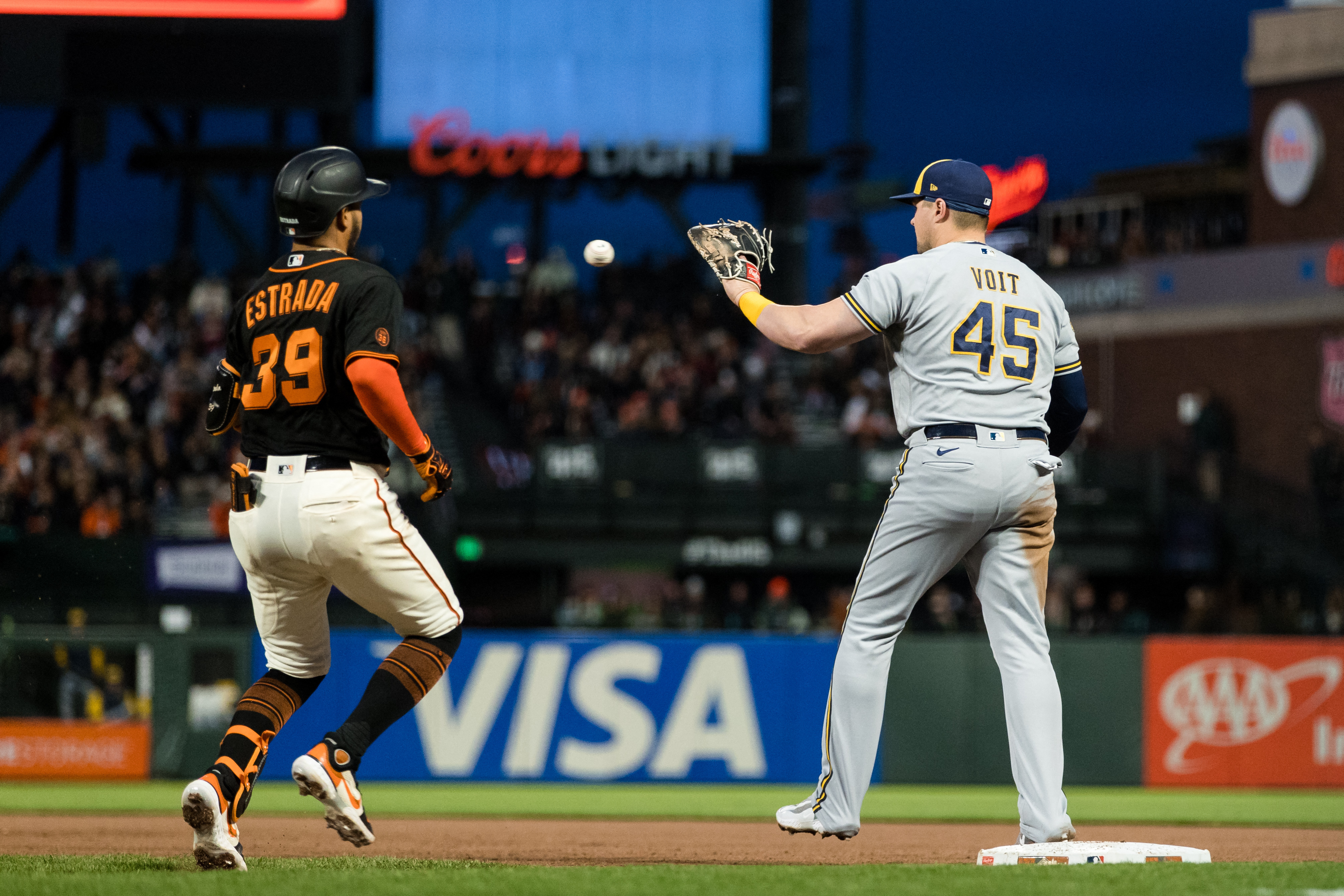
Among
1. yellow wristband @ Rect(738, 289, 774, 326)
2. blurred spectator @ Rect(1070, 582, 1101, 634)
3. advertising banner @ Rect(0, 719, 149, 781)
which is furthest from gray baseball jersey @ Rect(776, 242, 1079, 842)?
blurred spectator @ Rect(1070, 582, 1101, 634)

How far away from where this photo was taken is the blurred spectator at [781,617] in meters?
18.1

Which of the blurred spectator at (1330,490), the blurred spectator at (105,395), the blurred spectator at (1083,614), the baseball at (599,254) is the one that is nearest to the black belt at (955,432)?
the baseball at (599,254)

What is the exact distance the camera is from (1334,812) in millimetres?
10398

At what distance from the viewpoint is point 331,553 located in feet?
15.8

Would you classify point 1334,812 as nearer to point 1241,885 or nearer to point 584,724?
point 584,724

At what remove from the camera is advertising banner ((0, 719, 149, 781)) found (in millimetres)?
12344

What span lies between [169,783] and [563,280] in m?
14.9

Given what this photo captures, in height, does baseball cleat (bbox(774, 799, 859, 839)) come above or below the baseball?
below

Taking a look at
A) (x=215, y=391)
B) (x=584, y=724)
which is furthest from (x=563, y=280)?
(x=215, y=391)

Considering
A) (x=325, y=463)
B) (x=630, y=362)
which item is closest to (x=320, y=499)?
(x=325, y=463)

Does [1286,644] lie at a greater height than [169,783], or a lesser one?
greater

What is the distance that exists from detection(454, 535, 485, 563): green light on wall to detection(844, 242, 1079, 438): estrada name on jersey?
1618 cm

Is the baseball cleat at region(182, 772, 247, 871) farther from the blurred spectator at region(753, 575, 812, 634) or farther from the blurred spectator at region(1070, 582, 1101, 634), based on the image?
the blurred spectator at region(1070, 582, 1101, 634)

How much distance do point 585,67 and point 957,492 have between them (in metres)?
24.5
